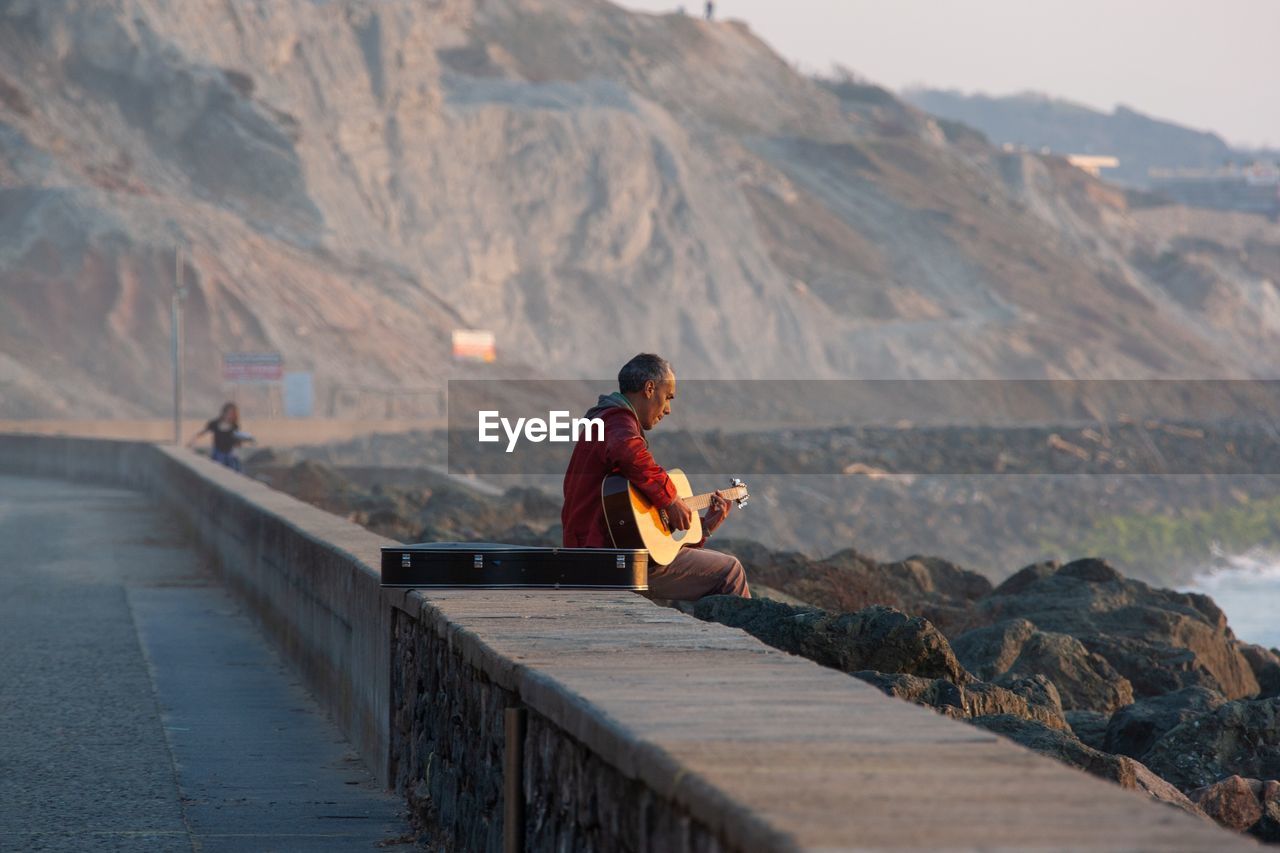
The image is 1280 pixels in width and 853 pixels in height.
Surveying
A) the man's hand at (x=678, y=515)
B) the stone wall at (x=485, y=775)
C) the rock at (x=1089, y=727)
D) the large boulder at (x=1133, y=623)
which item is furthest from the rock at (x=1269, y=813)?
the large boulder at (x=1133, y=623)

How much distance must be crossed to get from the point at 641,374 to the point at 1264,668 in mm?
9194

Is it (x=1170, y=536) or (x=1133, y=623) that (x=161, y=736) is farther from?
(x=1170, y=536)

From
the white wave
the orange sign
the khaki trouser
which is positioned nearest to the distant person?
the khaki trouser

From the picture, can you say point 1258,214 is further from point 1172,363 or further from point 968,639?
point 968,639

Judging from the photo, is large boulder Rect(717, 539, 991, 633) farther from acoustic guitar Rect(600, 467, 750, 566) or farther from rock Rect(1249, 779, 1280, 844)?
rock Rect(1249, 779, 1280, 844)

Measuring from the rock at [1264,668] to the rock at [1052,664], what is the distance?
153 cm

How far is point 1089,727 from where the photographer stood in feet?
34.6

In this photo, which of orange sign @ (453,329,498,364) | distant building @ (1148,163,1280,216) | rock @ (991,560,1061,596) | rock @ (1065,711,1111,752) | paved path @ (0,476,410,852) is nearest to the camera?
paved path @ (0,476,410,852)

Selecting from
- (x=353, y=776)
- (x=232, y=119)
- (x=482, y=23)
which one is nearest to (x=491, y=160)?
(x=232, y=119)

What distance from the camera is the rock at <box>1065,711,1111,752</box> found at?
10249mm

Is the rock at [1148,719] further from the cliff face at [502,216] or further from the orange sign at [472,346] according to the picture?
the orange sign at [472,346]

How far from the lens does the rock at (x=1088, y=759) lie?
280 inches

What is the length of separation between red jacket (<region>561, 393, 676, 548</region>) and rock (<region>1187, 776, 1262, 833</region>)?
2502 mm

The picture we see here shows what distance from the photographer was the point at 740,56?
408 ft
